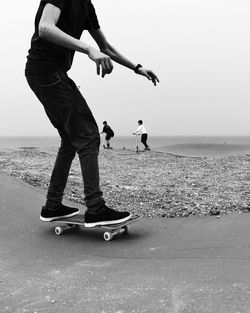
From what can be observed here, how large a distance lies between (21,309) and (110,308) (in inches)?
19.4

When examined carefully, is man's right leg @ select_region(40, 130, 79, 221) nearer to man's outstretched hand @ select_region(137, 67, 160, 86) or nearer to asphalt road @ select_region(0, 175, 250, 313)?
asphalt road @ select_region(0, 175, 250, 313)

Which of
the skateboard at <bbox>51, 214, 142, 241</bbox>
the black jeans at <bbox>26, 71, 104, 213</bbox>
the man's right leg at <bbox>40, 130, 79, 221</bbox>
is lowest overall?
the skateboard at <bbox>51, 214, 142, 241</bbox>

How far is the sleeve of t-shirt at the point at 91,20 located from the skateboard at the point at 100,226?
5.95ft

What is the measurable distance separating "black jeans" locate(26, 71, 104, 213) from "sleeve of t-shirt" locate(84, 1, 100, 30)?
0.66 meters

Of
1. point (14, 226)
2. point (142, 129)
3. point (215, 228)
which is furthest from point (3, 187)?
point (142, 129)

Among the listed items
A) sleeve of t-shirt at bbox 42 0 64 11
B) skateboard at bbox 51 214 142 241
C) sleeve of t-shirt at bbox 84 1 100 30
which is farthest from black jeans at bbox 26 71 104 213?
sleeve of t-shirt at bbox 84 1 100 30

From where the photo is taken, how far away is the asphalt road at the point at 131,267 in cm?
227

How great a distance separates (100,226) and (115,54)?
174cm

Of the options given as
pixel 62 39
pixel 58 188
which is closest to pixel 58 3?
pixel 62 39

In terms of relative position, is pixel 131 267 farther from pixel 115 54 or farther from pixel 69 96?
pixel 115 54

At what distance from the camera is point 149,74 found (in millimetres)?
4266

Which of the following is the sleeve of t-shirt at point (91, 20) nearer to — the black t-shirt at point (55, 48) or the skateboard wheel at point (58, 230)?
the black t-shirt at point (55, 48)

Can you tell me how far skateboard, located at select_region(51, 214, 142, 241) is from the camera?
3608 mm

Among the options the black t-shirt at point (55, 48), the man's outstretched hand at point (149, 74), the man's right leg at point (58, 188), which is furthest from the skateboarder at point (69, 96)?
the man's outstretched hand at point (149, 74)
